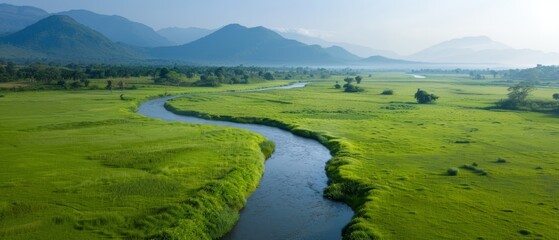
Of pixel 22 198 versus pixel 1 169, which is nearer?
pixel 22 198

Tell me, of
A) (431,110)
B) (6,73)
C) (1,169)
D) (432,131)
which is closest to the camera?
(1,169)

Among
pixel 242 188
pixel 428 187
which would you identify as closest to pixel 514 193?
pixel 428 187

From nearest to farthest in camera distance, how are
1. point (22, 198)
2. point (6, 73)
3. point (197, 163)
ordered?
1. point (22, 198)
2. point (197, 163)
3. point (6, 73)

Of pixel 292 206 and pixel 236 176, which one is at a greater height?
pixel 236 176

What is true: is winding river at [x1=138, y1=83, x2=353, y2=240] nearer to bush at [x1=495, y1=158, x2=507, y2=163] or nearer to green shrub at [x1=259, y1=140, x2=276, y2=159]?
green shrub at [x1=259, y1=140, x2=276, y2=159]

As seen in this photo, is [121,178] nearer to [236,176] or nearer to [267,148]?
[236,176]

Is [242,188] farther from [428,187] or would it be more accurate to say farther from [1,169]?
[1,169]

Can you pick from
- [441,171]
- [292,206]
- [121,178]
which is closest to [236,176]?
[292,206]

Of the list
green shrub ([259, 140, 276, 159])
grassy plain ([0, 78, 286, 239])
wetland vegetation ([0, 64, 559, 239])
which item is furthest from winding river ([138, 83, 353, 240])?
grassy plain ([0, 78, 286, 239])
